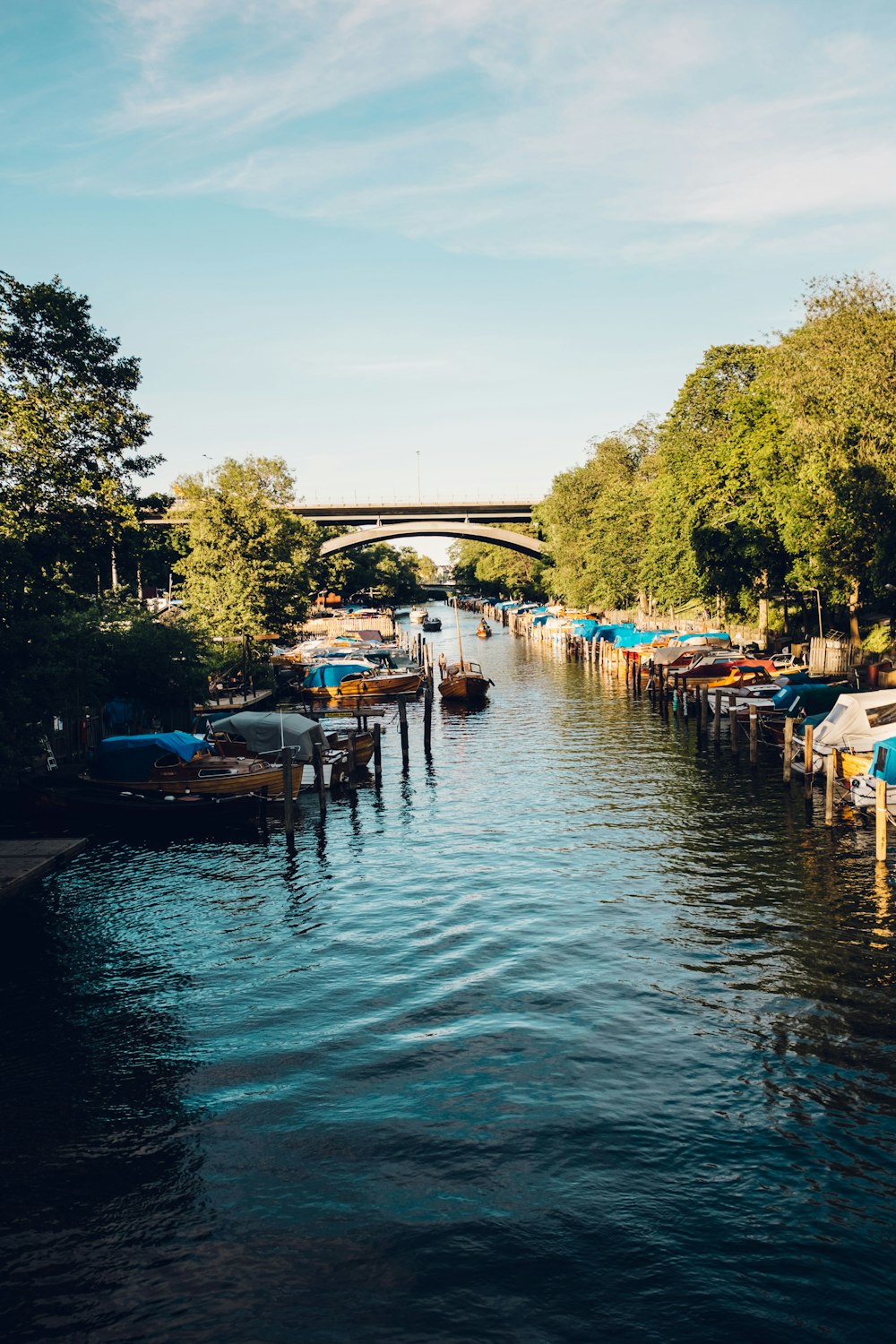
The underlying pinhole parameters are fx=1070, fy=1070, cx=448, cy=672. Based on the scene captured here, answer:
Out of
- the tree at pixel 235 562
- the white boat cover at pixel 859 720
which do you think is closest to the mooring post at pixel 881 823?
the white boat cover at pixel 859 720

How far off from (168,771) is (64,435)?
38.3ft

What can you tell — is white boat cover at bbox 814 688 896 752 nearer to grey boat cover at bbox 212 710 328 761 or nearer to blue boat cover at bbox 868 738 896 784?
blue boat cover at bbox 868 738 896 784

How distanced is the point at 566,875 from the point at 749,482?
43288mm

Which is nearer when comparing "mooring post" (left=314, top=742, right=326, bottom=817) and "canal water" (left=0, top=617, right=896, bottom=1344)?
"canal water" (left=0, top=617, right=896, bottom=1344)

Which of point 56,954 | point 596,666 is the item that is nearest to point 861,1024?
point 56,954

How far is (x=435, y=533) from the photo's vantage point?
529 feet

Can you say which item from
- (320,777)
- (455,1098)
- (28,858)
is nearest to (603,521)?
(320,777)

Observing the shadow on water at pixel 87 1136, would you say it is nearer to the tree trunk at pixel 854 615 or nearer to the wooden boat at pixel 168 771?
the wooden boat at pixel 168 771

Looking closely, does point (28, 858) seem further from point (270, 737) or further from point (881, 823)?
point (881, 823)

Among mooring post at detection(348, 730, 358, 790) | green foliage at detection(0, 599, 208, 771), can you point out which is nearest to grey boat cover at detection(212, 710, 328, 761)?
mooring post at detection(348, 730, 358, 790)

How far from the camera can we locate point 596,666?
290 ft

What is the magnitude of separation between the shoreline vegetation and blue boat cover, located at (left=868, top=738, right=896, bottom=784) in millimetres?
19013

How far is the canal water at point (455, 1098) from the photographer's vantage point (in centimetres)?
1230

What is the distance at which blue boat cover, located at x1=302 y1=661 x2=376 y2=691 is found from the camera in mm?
65312
